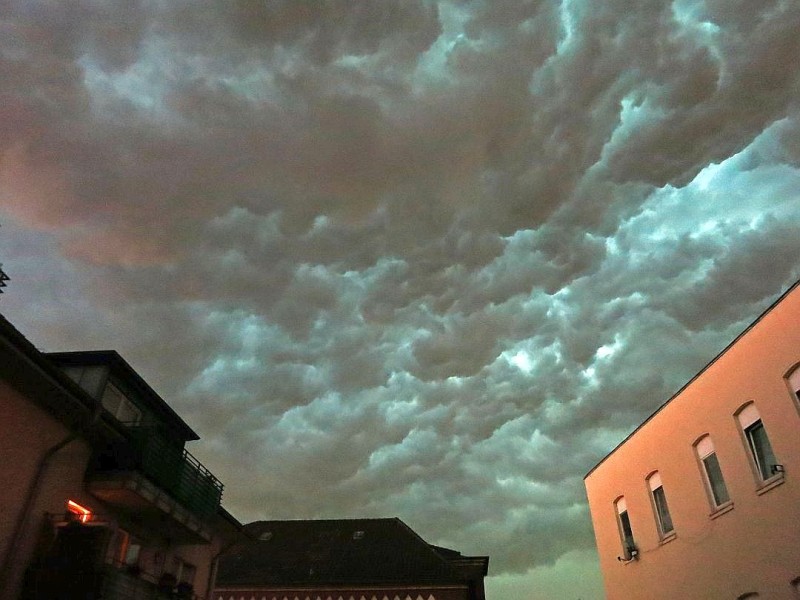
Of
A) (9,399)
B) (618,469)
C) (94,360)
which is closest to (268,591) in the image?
(618,469)

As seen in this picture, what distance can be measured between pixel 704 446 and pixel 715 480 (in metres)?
1.08

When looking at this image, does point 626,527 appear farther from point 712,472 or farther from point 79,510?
point 79,510

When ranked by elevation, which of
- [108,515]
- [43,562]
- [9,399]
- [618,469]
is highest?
[618,469]

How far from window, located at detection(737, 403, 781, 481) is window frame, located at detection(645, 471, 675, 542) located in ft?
16.8

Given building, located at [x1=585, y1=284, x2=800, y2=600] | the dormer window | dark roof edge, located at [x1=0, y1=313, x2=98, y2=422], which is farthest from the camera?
the dormer window

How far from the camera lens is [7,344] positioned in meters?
12.2

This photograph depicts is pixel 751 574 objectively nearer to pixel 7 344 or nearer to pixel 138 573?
pixel 138 573

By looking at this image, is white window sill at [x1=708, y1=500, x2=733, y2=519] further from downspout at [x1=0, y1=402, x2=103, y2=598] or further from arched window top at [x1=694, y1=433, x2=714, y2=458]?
downspout at [x1=0, y1=402, x2=103, y2=598]

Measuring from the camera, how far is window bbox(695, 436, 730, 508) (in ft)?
61.1

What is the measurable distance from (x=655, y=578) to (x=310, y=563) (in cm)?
2863

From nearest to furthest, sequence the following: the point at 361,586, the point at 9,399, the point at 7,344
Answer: the point at 7,344, the point at 9,399, the point at 361,586

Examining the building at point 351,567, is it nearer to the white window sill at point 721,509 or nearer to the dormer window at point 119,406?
the dormer window at point 119,406

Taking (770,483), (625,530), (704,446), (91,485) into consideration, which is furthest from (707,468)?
(91,485)

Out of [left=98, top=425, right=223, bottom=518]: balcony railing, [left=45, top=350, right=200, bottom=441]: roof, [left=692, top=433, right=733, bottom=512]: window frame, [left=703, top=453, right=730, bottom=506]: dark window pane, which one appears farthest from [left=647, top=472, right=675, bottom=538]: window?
[left=45, top=350, right=200, bottom=441]: roof
